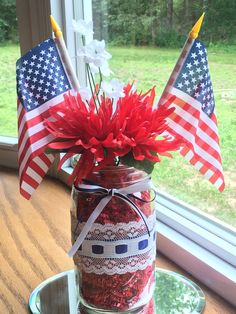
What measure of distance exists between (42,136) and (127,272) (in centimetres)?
22

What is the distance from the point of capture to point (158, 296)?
0.78 m

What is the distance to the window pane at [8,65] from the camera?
53.8 inches

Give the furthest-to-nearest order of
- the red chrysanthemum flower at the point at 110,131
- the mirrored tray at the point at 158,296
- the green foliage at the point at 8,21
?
the green foliage at the point at 8,21, the mirrored tray at the point at 158,296, the red chrysanthemum flower at the point at 110,131

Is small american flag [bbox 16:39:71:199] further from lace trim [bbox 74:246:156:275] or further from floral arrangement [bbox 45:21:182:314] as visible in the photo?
lace trim [bbox 74:246:156:275]

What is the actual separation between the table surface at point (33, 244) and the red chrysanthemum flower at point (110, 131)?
265mm

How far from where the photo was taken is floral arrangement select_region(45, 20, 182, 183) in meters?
0.61

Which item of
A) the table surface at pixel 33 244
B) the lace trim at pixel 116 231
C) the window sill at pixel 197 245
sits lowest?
the table surface at pixel 33 244

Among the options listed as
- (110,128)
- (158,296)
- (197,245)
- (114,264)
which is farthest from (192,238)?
(110,128)

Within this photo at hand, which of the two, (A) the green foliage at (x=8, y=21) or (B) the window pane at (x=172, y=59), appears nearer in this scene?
(B) the window pane at (x=172, y=59)

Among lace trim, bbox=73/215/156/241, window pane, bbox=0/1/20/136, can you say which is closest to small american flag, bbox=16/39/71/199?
lace trim, bbox=73/215/156/241

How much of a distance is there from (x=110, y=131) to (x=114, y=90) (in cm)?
7

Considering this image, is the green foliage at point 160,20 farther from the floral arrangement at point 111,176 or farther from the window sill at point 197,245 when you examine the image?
the window sill at point 197,245

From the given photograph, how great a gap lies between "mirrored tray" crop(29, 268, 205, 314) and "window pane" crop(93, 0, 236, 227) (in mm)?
139

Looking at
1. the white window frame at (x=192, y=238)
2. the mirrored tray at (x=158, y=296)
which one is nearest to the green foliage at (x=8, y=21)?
the white window frame at (x=192, y=238)
